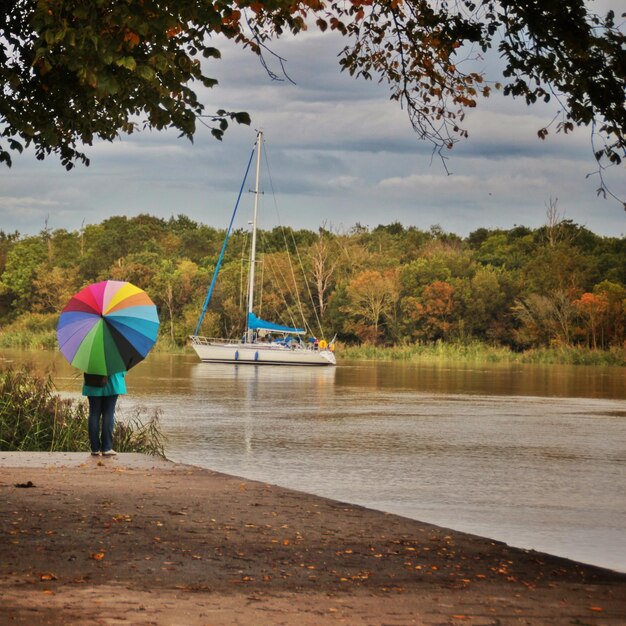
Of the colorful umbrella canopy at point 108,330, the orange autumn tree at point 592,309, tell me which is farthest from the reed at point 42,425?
the orange autumn tree at point 592,309

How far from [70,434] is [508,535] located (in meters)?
6.61

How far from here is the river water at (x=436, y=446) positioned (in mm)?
12156

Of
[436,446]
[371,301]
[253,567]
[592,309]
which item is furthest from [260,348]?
[253,567]

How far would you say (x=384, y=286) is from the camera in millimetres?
78062

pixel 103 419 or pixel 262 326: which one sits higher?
pixel 262 326

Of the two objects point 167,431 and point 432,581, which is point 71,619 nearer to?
point 432,581

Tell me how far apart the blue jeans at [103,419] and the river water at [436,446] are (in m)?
2.36

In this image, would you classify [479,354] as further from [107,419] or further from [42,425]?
[107,419]

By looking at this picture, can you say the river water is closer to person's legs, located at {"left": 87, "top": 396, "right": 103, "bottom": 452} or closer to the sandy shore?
the sandy shore

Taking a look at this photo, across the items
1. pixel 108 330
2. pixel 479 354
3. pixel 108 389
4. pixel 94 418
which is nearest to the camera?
pixel 108 330

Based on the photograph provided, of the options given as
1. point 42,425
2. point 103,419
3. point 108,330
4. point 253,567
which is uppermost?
point 108,330

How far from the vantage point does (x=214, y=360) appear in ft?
211

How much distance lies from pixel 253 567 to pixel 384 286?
70701mm

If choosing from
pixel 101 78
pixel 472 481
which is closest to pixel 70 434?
pixel 472 481
